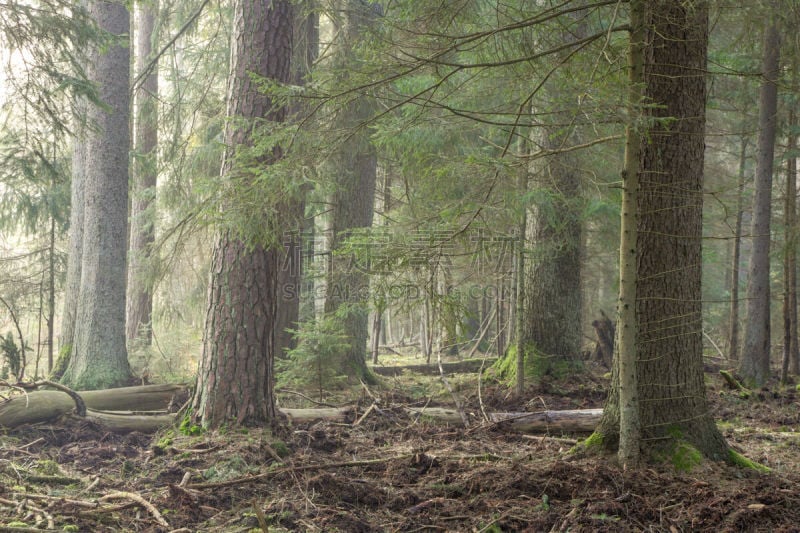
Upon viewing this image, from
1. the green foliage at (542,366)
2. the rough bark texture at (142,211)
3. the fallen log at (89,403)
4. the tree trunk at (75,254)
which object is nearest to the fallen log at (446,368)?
the green foliage at (542,366)

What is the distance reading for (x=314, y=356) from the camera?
8789 millimetres

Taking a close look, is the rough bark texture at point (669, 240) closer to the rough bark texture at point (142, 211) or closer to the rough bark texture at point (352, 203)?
the rough bark texture at point (352, 203)

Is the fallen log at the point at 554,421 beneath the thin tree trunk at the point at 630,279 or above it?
beneath

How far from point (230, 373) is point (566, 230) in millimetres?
5959

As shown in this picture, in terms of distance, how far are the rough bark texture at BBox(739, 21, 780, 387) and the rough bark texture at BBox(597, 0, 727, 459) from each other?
639 cm

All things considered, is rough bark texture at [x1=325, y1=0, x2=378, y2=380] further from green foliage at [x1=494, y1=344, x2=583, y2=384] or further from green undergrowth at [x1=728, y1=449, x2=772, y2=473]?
green undergrowth at [x1=728, y1=449, x2=772, y2=473]

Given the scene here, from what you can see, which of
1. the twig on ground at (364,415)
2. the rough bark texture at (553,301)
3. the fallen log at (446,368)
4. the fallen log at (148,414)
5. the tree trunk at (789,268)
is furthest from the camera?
the fallen log at (446,368)

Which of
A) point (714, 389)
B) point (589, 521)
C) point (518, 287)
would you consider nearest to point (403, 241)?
point (589, 521)

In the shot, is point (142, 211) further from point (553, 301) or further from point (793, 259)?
point (793, 259)

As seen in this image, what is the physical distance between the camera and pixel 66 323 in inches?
424

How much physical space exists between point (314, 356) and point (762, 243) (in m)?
7.96

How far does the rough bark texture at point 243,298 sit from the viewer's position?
6746mm

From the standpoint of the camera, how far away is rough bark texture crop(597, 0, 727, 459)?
525 centimetres

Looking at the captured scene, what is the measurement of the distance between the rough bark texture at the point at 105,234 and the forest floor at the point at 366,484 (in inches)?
126
